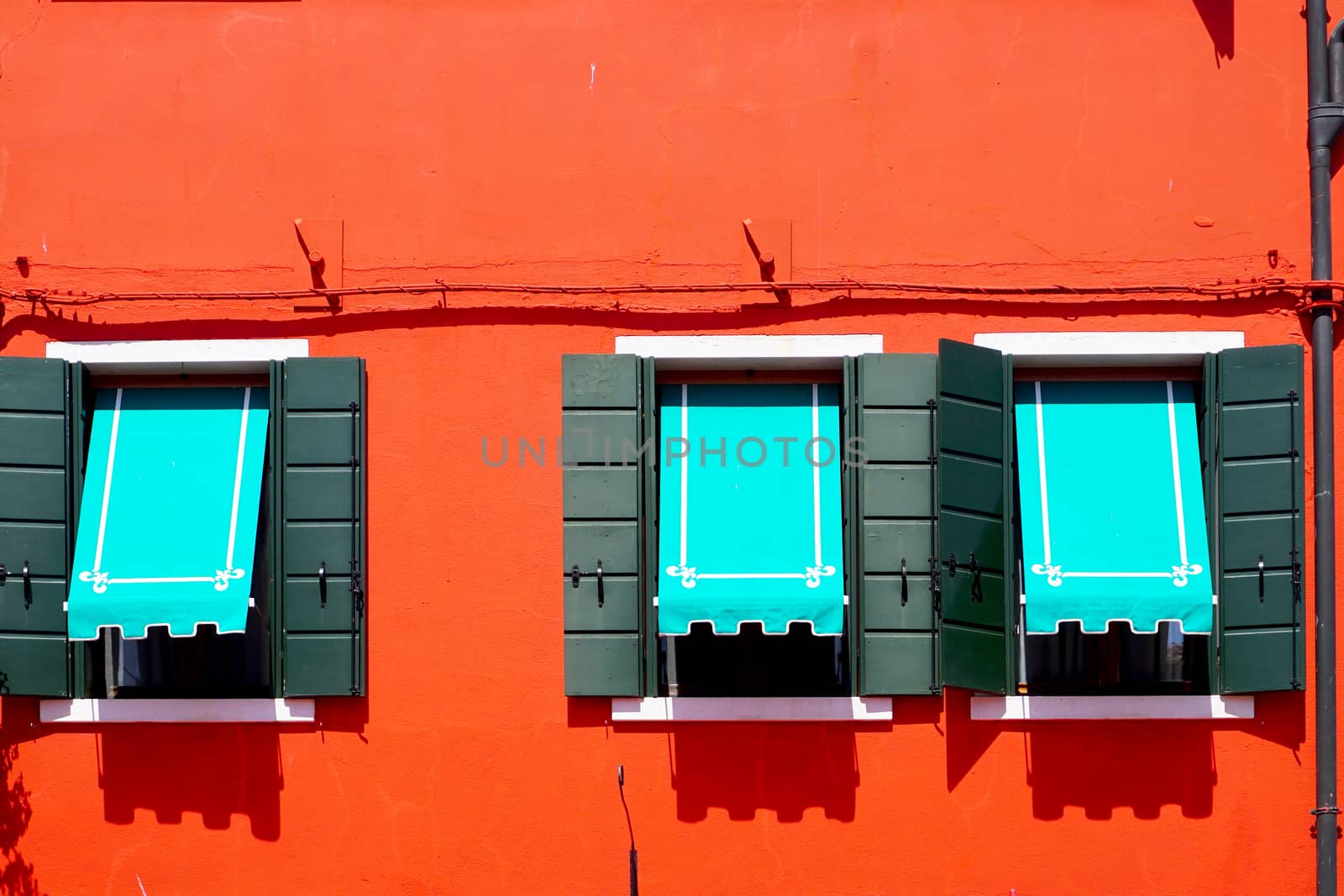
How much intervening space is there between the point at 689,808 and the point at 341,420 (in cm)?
243

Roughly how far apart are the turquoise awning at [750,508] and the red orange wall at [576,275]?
40cm

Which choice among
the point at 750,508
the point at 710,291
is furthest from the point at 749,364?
the point at 750,508

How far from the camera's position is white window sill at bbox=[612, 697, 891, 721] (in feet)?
21.2

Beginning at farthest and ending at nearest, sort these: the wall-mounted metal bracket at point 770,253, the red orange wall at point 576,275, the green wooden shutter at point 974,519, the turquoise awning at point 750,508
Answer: the wall-mounted metal bracket at point 770,253 → the red orange wall at point 576,275 → the green wooden shutter at point 974,519 → the turquoise awning at point 750,508

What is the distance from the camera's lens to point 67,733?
21.5 feet

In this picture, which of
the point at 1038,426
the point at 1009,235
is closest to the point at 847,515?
the point at 1038,426

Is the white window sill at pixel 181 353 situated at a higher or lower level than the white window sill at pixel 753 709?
higher

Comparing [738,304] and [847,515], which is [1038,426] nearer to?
[847,515]

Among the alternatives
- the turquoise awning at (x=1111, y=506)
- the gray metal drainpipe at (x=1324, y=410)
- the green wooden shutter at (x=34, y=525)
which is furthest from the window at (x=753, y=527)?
the green wooden shutter at (x=34, y=525)

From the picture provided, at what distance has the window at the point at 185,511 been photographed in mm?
6398

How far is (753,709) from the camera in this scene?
6.46 metres

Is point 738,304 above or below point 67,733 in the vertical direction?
above

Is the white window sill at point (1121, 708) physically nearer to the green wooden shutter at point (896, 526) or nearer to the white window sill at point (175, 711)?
the green wooden shutter at point (896, 526)

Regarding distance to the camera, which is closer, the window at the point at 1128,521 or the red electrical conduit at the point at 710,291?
the window at the point at 1128,521
